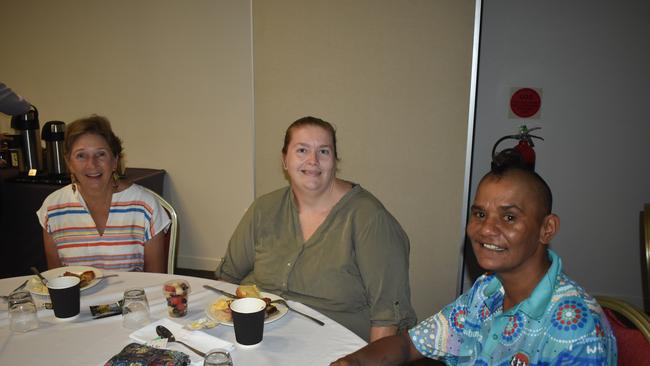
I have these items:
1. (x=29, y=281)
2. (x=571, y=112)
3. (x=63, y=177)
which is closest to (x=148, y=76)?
(x=63, y=177)

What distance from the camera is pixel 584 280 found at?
11.2 feet

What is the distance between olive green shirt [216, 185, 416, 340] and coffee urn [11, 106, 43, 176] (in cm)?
239

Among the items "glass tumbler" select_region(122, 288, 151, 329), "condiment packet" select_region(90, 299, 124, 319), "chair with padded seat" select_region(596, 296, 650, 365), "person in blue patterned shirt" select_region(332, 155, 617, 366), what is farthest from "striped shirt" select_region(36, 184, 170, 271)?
"chair with padded seat" select_region(596, 296, 650, 365)

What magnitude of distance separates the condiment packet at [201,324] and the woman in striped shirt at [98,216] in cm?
81

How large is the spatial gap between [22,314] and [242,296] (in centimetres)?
60

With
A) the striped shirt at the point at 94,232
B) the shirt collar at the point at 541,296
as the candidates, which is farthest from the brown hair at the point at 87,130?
the shirt collar at the point at 541,296

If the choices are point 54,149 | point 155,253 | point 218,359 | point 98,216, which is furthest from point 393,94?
point 54,149

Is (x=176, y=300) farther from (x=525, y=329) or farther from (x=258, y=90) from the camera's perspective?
(x=258, y=90)

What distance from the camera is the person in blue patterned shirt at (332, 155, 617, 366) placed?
3.14 feet

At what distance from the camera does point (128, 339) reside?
1.21 m

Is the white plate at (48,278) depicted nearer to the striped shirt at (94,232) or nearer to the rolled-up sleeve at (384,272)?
the striped shirt at (94,232)

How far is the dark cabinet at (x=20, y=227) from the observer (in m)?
Result: 3.07

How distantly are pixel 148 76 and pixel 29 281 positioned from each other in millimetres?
2615

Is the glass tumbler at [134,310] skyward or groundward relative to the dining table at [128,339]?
skyward
